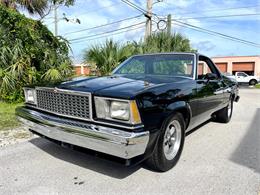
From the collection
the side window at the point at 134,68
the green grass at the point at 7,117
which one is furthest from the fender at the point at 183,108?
the green grass at the point at 7,117

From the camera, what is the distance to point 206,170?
340cm

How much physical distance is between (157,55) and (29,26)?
17.5ft

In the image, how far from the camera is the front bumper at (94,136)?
2578 millimetres

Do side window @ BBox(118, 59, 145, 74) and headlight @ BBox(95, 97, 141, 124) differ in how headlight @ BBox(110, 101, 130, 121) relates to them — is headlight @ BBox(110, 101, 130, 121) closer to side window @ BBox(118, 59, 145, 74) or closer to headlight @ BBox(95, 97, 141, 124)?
headlight @ BBox(95, 97, 141, 124)

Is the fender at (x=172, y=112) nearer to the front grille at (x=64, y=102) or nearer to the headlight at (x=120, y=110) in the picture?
the headlight at (x=120, y=110)

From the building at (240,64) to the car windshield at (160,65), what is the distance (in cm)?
3405

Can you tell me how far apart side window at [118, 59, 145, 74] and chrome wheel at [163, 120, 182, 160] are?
1552 millimetres

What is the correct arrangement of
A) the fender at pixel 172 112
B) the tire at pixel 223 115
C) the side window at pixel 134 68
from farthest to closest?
the tire at pixel 223 115
the side window at pixel 134 68
the fender at pixel 172 112

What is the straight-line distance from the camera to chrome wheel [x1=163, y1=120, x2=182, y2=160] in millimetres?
3400

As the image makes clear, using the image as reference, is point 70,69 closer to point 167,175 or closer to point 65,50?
point 65,50

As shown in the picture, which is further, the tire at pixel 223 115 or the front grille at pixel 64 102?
the tire at pixel 223 115

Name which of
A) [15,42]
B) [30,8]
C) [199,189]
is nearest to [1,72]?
[15,42]

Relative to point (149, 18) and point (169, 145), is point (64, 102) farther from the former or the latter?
point (149, 18)

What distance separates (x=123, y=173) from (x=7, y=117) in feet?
13.0
